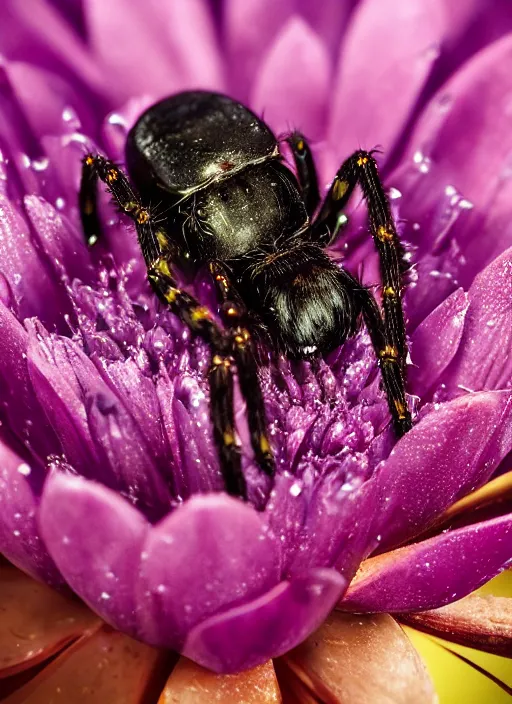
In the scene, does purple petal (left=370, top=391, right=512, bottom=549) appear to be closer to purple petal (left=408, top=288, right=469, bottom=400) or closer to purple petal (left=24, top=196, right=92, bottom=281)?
purple petal (left=408, top=288, right=469, bottom=400)

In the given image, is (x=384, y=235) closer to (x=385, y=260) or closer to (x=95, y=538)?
(x=385, y=260)

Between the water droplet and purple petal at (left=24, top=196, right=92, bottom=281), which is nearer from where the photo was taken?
the water droplet

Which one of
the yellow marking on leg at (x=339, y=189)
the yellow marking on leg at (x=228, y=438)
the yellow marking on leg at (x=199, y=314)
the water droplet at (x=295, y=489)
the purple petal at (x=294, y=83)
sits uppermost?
the purple petal at (x=294, y=83)

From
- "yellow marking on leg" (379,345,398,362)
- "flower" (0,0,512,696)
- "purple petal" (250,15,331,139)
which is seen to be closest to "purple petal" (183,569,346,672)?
"flower" (0,0,512,696)

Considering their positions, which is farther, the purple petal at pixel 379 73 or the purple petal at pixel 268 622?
the purple petal at pixel 379 73

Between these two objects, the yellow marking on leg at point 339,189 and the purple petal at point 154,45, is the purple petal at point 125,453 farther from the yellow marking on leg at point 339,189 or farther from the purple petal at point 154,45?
the purple petal at point 154,45

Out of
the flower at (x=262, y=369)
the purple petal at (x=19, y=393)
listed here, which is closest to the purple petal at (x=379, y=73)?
the flower at (x=262, y=369)
